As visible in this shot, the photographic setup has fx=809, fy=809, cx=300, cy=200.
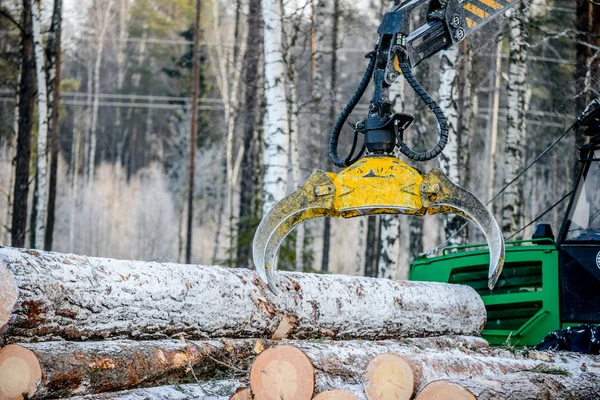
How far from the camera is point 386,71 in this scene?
537 cm

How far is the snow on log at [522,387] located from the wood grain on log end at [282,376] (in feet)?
2.55

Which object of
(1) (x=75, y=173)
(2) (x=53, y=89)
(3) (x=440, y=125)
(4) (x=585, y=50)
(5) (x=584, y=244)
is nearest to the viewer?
(3) (x=440, y=125)

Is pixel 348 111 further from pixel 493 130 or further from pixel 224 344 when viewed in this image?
pixel 493 130

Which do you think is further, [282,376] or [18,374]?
[282,376]

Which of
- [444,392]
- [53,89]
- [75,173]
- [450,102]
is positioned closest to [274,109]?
[450,102]

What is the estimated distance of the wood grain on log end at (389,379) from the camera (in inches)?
205

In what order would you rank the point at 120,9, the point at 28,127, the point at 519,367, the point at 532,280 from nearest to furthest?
1. the point at 519,367
2. the point at 532,280
3. the point at 28,127
4. the point at 120,9

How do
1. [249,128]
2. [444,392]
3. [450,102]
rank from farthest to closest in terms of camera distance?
[249,128], [450,102], [444,392]

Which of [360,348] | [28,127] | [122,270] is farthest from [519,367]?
[28,127]

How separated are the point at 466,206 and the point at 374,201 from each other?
2.10 ft

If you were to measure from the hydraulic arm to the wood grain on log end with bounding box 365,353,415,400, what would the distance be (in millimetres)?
793

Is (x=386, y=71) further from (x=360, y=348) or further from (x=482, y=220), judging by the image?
(x=360, y=348)

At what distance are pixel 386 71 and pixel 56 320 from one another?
281 centimetres

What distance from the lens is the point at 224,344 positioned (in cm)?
652
